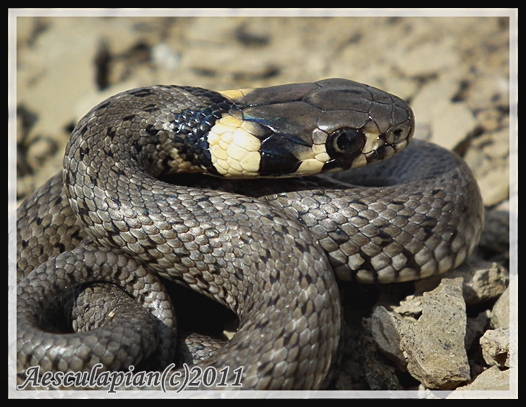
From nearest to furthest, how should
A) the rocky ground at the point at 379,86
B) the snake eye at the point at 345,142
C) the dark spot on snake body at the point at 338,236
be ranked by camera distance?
1. the rocky ground at the point at 379,86
2. the dark spot on snake body at the point at 338,236
3. the snake eye at the point at 345,142

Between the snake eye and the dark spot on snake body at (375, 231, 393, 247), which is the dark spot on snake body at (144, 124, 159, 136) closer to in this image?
the snake eye

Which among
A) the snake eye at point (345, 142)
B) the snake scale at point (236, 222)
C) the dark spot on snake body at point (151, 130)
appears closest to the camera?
the snake scale at point (236, 222)

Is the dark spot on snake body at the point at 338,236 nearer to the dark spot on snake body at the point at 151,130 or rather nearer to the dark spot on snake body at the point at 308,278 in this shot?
the dark spot on snake body at the point at 308,278

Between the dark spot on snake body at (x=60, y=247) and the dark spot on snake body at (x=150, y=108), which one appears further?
the dark spot on snake body at (x=60, y=247)

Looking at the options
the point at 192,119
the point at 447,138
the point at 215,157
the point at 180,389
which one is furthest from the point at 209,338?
the point at 447,138

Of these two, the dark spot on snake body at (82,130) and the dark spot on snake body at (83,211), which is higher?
the dark spot on snake body at (82,130)

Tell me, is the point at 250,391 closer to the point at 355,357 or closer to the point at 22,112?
the point at 355,357

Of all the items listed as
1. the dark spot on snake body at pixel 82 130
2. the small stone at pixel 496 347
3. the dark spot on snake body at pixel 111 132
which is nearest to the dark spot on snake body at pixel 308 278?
the small stone at pixel 496 347

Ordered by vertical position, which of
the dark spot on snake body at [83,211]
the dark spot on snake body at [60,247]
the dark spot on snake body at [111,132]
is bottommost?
the dark spot on snake body at [60,247]
